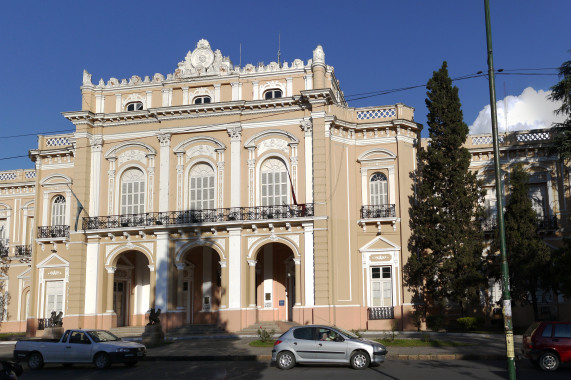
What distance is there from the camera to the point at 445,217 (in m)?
30.3

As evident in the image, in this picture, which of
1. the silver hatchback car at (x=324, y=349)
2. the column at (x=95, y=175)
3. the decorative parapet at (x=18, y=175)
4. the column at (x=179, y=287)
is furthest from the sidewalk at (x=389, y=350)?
the decorative parapet at (x=18, y=175)

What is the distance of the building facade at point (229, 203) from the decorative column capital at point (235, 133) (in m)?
0.06

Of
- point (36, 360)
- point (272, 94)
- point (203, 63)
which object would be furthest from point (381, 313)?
point (36, 360)

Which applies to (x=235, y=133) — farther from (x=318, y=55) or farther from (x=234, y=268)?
(x=234, y=268)

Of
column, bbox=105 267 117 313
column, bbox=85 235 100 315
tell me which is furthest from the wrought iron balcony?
column, bbox=105 267 117 313

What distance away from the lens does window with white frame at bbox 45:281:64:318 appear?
118ft

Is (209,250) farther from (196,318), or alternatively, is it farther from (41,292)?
(41,292)

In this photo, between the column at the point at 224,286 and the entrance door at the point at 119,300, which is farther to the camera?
the entrance door at the point at 119,300

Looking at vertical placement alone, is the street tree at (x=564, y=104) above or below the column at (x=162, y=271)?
above

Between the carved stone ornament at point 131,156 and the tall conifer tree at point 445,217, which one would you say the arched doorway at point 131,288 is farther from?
the tall conifer tree at point 445,217

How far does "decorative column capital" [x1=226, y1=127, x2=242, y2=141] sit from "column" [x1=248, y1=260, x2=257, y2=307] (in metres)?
6.55

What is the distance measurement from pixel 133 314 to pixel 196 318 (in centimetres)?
407

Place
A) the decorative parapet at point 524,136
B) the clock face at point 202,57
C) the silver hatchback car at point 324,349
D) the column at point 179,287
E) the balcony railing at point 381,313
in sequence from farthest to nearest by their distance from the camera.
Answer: the clock face at point 202,57, the decorative parapet at point 524,136, the column at point 179,287, the balcony railing at point 381,313, the silver hatchback car at point 324,349

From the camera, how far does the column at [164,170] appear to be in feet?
110
